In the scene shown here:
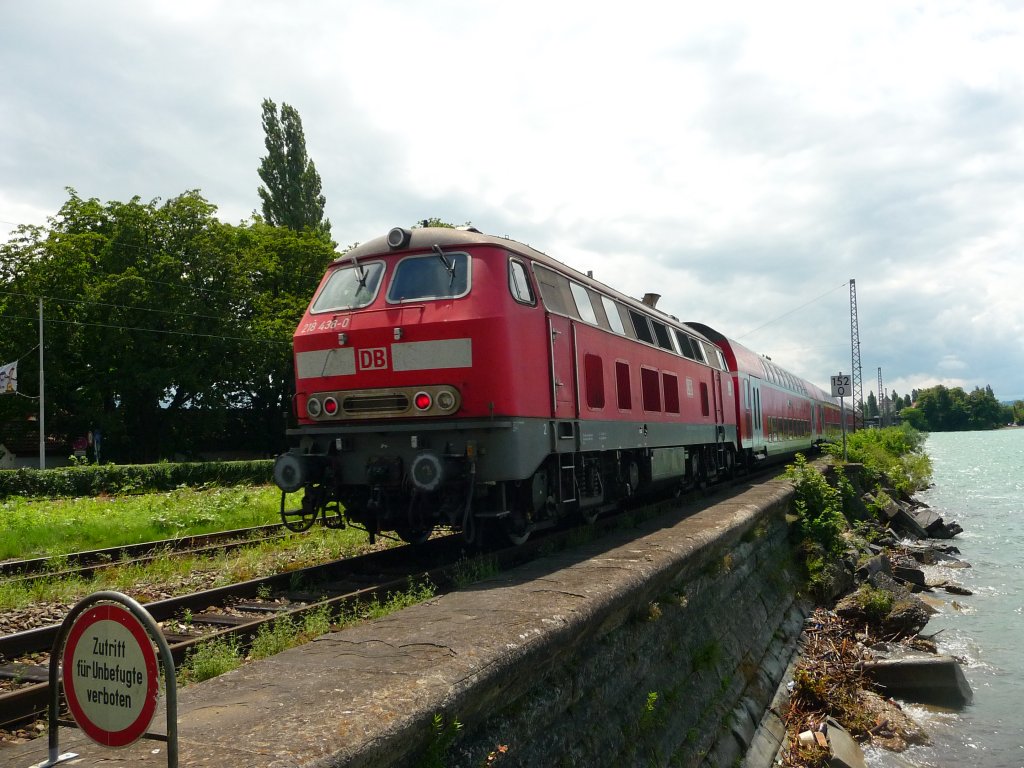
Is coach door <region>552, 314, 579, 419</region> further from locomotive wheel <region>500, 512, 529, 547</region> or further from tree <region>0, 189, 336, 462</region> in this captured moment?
tree <region>0, 189, 336, 462</region>

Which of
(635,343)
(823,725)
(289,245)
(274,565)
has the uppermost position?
(289,245)

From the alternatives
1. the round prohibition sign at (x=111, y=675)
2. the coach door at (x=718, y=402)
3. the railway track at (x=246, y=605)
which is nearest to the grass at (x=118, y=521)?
the railway track at (x=246, y=605)

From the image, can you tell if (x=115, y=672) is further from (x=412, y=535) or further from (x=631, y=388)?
(x=631, y=388)

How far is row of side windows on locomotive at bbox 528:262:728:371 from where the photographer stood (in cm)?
889

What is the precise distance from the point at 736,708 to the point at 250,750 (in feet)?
17.7

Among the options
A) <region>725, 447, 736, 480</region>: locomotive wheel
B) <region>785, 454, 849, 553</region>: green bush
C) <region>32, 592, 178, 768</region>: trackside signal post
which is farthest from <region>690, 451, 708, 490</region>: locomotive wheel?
<region>32, 592, 178, 768</region>: trackside signal post

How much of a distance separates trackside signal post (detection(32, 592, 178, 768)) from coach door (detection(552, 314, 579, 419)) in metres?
5.85

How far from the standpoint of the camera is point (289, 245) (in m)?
40.1

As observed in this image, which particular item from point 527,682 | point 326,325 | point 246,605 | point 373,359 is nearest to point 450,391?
point 373,359

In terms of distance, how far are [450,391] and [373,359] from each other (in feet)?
3.16

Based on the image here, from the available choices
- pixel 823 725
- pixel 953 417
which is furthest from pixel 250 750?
pixel 953 417

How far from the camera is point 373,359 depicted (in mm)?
7973

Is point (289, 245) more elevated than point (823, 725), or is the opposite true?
point (289, 245)

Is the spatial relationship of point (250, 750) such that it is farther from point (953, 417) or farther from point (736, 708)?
point (953, 417)
